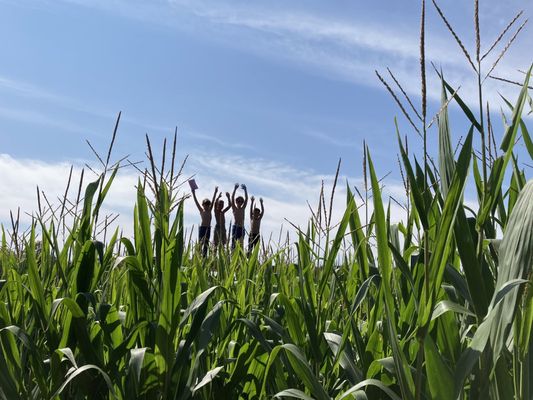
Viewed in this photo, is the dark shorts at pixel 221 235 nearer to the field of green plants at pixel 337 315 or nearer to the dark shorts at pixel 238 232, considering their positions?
the field of green plants at pixel 337 315

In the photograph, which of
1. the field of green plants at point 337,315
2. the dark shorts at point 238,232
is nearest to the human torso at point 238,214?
the dark shorts at point 238,232

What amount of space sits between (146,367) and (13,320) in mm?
493

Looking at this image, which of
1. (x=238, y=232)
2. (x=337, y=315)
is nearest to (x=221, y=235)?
(x=337, y=315)

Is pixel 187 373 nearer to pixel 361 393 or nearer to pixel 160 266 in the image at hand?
pixel 160 266

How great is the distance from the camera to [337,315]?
189cm

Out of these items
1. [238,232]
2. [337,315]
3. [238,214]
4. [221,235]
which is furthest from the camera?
[238,214]

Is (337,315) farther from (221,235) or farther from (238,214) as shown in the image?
(238,214)

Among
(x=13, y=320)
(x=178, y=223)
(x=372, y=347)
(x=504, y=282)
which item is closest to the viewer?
(x=504, y=282)

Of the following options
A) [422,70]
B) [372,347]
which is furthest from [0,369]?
[422,70]

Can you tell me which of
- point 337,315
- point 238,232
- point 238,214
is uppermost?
point 238,214

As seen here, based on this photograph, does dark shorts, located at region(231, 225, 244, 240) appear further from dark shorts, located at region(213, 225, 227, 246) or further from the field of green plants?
the field of green plants

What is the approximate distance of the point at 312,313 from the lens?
1540mm

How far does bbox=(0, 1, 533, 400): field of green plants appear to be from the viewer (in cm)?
100

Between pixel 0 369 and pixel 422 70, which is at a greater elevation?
pixel 422 70
